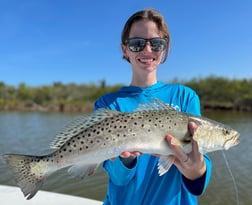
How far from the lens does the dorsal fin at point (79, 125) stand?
8.65 feet

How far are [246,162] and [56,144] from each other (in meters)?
13.4

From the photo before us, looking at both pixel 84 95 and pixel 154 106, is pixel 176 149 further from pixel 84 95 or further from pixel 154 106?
pixel 84 95

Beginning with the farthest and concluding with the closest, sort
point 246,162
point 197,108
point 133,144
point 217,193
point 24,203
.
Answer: point 246,162 → point 217,193 → point 24,203 → point 197,108 → point 133,144

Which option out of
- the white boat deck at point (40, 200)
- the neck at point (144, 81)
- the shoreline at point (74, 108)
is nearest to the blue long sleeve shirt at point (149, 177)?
the neck at point (144, 81)

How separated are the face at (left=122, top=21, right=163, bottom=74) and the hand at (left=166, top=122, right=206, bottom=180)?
2.79ft

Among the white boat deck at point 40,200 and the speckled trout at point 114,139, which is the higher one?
the speckled trout at point 114,139

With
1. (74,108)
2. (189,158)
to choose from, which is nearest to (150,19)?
(189,158)

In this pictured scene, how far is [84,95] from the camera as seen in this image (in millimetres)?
74062

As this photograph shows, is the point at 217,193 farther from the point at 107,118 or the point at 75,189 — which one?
the point at 107,118

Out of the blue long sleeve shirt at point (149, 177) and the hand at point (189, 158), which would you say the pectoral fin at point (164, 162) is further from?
the blue long sleeve shirt at point (149, 177)

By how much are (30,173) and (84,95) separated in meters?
72.1

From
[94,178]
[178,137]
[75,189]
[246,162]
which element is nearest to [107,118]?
[178,137]

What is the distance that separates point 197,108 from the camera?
2.96 meters

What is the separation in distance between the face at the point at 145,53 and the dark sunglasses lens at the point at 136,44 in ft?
0.11
